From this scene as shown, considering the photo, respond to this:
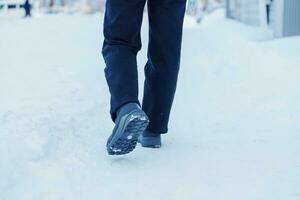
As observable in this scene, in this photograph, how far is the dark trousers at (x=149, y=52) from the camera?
7.97ft

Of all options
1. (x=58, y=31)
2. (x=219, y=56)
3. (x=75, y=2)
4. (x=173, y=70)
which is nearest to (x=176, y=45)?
(x=173, y=70)

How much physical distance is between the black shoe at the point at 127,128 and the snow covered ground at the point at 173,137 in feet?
0.31

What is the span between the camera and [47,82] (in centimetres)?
495

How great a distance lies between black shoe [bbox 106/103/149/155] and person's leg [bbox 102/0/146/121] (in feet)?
0.19

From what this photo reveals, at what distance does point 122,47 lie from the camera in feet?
8.16

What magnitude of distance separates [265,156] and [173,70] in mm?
544

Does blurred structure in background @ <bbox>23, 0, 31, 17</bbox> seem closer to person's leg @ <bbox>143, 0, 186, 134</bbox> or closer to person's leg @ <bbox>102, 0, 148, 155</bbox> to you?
person's leg @ <bbox>143, 0, 186, 134</bbox>

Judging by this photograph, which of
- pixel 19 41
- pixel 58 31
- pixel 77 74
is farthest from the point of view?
pixel 58 31

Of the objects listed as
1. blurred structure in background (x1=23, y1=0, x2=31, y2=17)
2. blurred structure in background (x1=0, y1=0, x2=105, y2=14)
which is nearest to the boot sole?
blurred structure in background (x1=23, y1=0, x2=31, y2=17)

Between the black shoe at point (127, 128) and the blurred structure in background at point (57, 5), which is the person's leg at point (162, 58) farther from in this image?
the blurred structure in background at point (57, 5)

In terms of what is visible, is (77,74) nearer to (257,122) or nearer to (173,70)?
(257,122)

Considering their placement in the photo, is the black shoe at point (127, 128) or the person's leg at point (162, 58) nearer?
the black shoe at point (127, 128)

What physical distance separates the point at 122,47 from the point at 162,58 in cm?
21

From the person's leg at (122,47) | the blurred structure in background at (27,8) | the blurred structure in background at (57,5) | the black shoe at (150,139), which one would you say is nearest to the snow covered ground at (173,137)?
the black shoe at (150,139)
